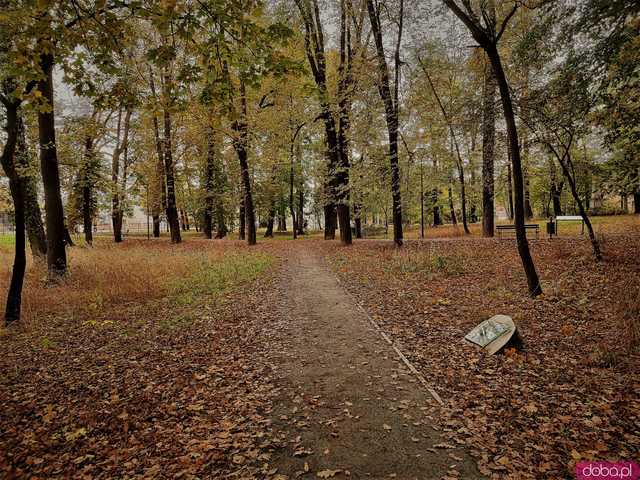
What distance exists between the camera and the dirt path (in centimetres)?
330

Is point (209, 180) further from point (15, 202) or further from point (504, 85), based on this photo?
point (504, 85)

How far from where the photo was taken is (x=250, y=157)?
24.0m

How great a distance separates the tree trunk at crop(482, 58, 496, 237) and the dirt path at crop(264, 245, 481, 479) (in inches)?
279

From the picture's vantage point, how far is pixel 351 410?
166 inches

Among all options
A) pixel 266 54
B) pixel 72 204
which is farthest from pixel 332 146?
pixel 72 204

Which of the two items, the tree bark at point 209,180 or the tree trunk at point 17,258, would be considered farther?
the tree bark at point 209,180

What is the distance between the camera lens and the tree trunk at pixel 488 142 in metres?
9.48

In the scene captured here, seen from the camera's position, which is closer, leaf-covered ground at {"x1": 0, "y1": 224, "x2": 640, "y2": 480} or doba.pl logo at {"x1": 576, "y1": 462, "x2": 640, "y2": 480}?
doba.pl logo at {"x1": 576, "y1": 462, "x2": 640, "y2": 480}

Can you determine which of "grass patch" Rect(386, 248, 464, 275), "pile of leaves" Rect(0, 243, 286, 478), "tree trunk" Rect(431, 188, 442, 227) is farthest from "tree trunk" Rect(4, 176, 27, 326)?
"tree trunk" Rect(431, 188, 442, 227)

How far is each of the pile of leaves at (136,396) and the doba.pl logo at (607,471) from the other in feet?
10.0

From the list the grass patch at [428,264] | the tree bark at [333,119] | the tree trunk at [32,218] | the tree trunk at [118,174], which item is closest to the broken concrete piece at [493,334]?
the grass patch at [428,264]

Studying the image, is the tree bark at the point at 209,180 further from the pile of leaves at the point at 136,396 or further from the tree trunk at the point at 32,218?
the pile of leaves at the point at 136,396

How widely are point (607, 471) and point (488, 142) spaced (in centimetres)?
1495

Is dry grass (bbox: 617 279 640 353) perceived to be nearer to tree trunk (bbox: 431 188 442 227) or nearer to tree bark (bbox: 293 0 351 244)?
tree bark (bbox: 293 0 351 244)
